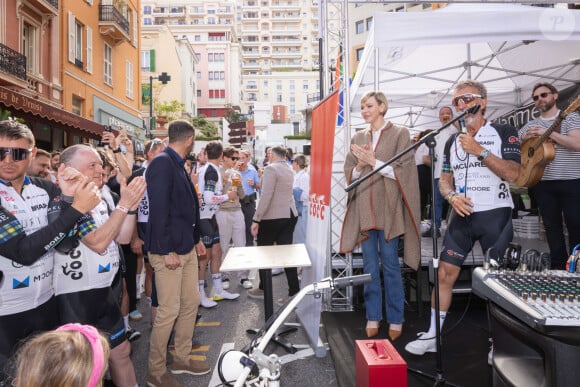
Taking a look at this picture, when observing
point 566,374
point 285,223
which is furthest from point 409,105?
point 566,374

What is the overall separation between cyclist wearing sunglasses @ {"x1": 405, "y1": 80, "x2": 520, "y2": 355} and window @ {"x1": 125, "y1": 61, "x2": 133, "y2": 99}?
2224cm

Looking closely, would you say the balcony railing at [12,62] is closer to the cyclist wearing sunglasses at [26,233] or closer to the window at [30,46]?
the window at [30,46]

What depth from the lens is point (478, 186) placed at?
3357 mm

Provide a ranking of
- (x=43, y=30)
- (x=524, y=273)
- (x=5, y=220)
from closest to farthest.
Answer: (x=5, y=220)
(x=524, y=273)
(x=43, y=30)

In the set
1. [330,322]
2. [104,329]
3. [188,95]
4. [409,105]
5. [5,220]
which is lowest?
[330,322]

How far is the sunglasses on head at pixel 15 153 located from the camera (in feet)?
7.14

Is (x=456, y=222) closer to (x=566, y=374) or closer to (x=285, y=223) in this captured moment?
(x=566, y=374)

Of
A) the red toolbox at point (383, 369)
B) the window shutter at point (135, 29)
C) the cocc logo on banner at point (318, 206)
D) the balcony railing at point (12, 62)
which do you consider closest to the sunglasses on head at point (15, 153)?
the red toolbox at point (383, 369)

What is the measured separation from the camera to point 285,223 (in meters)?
5.77

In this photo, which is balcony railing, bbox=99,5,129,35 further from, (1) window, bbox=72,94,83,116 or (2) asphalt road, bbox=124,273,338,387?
(2) asphalt road, bbox=124,273,338,387

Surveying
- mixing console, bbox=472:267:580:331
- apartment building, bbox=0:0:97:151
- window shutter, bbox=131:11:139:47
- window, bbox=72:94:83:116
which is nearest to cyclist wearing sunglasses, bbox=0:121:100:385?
mixing console, bbox=472:267:580:331

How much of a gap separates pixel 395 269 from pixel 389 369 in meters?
1.65

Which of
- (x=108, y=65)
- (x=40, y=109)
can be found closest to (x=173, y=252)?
(x=40, y=109)

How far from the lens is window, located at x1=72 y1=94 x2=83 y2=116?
55.5 feet
